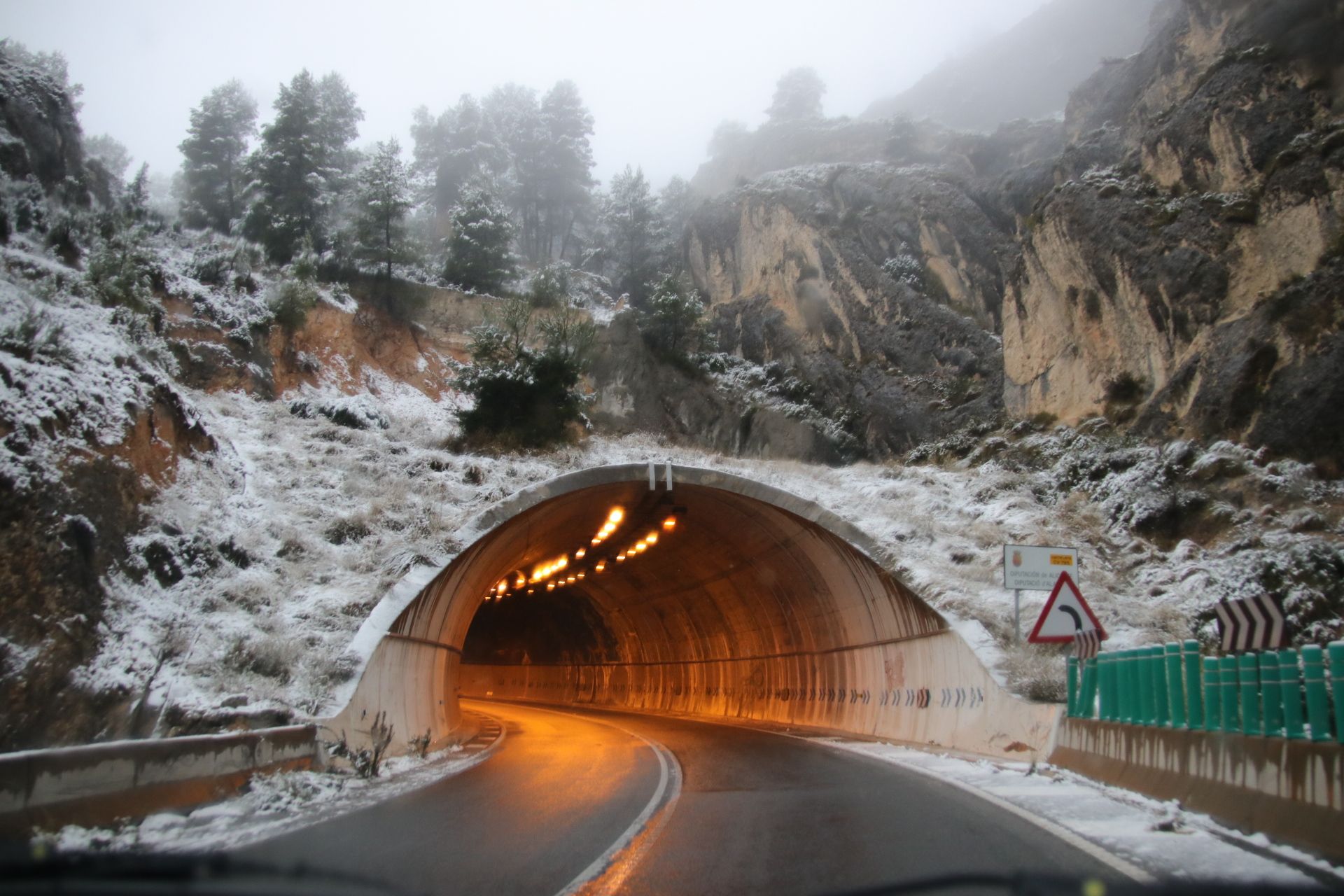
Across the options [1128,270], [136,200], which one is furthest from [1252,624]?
[136,200]

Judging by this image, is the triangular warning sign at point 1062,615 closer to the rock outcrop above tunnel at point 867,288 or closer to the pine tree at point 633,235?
the rock outcrop above tunnel at point 867,288

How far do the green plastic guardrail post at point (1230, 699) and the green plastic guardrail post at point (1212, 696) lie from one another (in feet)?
0.22

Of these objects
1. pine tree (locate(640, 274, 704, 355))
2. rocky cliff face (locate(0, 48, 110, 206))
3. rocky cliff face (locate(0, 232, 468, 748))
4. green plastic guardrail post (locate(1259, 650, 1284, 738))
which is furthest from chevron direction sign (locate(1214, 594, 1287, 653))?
pine tree (locate(640, 274, 704, 355))

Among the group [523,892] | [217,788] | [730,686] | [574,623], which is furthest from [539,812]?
[574,623]

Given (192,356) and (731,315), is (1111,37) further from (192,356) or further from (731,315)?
(192,356)

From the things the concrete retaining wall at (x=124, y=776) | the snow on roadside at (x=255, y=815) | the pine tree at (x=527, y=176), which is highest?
the pine tree at (x=527, y=176)

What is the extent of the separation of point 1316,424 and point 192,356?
3718cm

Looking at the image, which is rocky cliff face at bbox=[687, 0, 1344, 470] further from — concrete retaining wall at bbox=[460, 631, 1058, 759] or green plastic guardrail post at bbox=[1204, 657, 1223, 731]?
green plastic guardrail post at bbox=[1204, 657, 1223, 731]

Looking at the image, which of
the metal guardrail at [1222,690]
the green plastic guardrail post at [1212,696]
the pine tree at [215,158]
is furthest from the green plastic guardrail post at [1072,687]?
the pine tree at [215,158]

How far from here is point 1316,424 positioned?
2553cm

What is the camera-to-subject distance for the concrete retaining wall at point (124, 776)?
7176 millimetres

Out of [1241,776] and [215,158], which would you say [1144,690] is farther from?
[215,158]

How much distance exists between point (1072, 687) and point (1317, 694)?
6148 mm

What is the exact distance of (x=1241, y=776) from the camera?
8352 millimetres
